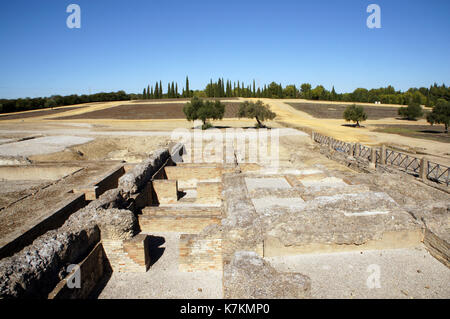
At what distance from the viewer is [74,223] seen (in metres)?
5.93

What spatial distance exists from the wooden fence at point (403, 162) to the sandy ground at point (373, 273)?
552cm

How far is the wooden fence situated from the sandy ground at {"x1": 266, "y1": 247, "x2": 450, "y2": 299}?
5.52 metres

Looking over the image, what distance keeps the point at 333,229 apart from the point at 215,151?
40.7ft

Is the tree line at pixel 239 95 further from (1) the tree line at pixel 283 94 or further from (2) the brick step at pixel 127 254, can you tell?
(2) the brick step at pixel 127 254

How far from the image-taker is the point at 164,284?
5.58 metres

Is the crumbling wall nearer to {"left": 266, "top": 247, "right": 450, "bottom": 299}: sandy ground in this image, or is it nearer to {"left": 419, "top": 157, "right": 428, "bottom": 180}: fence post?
{"left": 266, "top": 247, "right": 450, "bottom": 299}: sandy ground

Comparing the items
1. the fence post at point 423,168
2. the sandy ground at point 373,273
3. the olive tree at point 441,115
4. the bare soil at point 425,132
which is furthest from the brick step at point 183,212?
the olive tree at point 441,115

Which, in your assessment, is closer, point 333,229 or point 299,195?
point 333,229

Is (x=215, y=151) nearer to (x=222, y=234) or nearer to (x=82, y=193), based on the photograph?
(x=82, y=193)

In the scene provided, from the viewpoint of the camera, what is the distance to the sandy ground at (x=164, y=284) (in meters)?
5.29

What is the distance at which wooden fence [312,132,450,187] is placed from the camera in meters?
10.4

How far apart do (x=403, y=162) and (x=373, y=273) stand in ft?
41.5

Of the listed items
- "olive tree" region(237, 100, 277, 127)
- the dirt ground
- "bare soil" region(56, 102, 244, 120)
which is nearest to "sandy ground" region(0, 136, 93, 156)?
"olive tree" region(237, 100, 277, 127)
